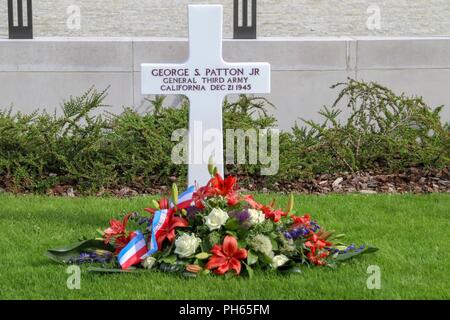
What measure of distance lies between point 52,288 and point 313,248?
1.48m

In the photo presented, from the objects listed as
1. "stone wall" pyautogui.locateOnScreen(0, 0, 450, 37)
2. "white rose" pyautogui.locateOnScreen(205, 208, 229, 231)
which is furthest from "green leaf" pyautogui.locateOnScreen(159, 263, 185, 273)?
"stone wall" pyautogui.locateOnScreen(0, 0, 450, 37)

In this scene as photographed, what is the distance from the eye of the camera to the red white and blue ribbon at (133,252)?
5391 millimetres

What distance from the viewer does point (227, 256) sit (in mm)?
5316

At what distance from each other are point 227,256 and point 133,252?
54 cm

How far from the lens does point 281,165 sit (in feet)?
25.3

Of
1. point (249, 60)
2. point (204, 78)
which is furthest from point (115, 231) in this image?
point (249, 60)

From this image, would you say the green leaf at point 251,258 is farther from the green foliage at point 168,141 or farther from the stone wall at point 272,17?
the stone wall at point 272,17

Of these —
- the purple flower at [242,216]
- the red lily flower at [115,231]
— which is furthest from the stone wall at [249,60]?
the purple flower at [242,216]

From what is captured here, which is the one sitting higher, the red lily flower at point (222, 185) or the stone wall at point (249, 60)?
the stone wall at point (249, 60)

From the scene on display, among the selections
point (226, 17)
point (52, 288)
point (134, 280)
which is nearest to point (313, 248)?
point (134, 280)

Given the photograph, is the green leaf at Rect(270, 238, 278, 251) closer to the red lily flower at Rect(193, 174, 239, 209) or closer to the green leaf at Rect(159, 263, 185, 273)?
the red lily flower at Rect(193, 174, 239, 209)

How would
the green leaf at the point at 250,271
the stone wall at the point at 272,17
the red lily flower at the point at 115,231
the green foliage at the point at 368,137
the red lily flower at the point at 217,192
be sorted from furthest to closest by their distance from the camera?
the stone wall at the point at 272,17 → the green foliage at the point at 368,137 → the red lily flower at the point at 115,231 → the red lily flower at the point at 217,192 → the green leaf at the point at 250,271

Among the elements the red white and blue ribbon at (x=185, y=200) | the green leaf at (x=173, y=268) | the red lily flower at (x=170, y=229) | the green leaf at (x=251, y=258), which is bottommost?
the green leaf at (x=173, y=268)

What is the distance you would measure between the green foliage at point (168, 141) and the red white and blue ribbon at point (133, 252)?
209cm
